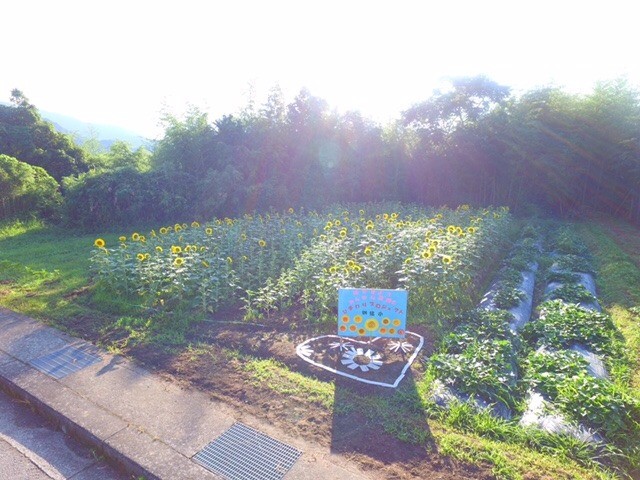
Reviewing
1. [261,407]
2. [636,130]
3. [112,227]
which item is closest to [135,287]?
[261,407]

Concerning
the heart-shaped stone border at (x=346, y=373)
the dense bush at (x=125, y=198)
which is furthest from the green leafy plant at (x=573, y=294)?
the dense bush at (x=125, y=198)

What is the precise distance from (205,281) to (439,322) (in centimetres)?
223

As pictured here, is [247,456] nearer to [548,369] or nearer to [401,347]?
[401,347]

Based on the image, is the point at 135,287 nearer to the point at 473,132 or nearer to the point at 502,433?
the point at 502,433

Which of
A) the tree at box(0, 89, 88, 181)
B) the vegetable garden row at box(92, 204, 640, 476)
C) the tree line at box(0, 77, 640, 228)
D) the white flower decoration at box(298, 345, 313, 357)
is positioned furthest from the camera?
the tree at box(0, 89, 88, 181)

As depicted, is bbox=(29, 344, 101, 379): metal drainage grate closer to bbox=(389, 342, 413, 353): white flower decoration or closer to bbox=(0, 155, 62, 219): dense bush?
bbox=(389, 342, 413, 353): white flower decoration

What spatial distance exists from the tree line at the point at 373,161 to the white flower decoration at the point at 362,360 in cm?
687

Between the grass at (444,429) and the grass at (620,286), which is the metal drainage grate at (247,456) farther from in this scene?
the grass at (620,286)

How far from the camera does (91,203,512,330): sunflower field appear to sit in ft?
11.9

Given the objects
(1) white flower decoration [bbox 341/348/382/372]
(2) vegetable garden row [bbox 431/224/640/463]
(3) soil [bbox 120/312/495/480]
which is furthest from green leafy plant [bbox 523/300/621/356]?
(1) white flower decoration [bbox 341/348/382/372]

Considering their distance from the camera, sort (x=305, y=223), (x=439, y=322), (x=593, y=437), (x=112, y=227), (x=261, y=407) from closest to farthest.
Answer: (x=593, y=437), (x=261, y=407), (x=439, y=322), (x=305, y=223), (x=112, y=227)

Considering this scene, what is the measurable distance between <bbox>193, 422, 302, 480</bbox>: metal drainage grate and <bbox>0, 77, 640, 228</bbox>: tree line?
7543 mm

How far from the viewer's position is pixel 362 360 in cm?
270

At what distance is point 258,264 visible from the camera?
432cm
